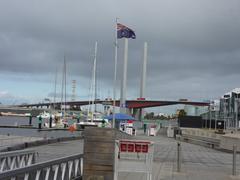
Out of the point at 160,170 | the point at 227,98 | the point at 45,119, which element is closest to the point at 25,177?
the point at 160,170

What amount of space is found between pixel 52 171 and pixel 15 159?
7.71 feet

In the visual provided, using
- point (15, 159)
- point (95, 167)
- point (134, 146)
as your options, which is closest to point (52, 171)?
point (95, 167)

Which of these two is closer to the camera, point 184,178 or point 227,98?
point 184,178

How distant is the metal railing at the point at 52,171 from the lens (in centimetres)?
753

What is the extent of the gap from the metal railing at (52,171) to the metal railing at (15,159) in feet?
4.88

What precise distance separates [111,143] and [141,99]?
87.0 metres

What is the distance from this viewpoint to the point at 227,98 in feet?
578

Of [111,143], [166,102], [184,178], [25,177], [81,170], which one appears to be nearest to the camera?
[25,177]

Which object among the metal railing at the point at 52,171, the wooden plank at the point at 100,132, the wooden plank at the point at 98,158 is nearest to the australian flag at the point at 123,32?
the metal railing at the point at 52,171

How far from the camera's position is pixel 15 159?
38.6ft

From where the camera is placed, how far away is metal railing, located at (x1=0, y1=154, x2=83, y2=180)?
753 cm

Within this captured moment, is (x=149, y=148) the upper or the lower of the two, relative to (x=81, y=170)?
upper

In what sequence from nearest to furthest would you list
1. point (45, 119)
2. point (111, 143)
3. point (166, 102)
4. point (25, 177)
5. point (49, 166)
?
point (25, 177) → point (49, 166) → point (111, 143) → point (45, 119) → point (166, 102)

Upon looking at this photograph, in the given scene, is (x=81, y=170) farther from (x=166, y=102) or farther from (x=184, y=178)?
(x=166, y=102)
